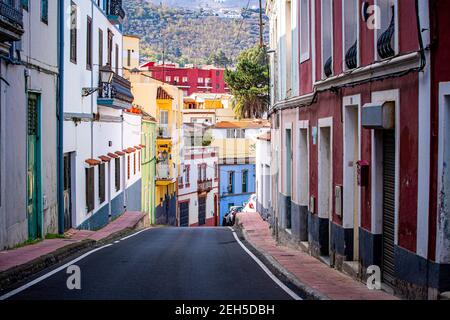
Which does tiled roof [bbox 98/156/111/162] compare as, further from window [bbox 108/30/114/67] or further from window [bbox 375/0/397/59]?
window [bbox 375/0/397/59]

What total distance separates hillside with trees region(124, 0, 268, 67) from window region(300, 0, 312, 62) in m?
139

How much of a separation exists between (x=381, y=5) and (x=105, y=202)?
18.4 meters

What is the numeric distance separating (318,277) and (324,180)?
3.42m

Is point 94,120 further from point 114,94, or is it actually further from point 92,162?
point 92,162

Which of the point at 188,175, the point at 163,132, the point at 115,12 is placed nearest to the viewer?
the point at 115,12

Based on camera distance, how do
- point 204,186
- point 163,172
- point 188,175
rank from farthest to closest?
point 204,186, point 188,175, point 163,172

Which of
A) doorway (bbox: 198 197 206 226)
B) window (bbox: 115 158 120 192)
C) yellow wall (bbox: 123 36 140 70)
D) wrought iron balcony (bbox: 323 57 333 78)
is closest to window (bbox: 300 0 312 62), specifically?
wrought iron balcony (bbox: 323 57 333 78)

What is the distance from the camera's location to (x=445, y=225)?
8414 mm

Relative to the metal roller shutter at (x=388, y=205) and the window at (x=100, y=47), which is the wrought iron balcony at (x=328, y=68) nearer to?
the metal roller shutter at (x=388, y=205)

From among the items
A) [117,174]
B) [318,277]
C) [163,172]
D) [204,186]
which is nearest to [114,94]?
[117,174]

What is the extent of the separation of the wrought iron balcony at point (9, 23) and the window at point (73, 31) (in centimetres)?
868

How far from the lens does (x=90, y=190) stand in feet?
80.9

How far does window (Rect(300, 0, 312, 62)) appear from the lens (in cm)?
1762

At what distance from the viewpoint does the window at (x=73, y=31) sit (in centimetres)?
2183
